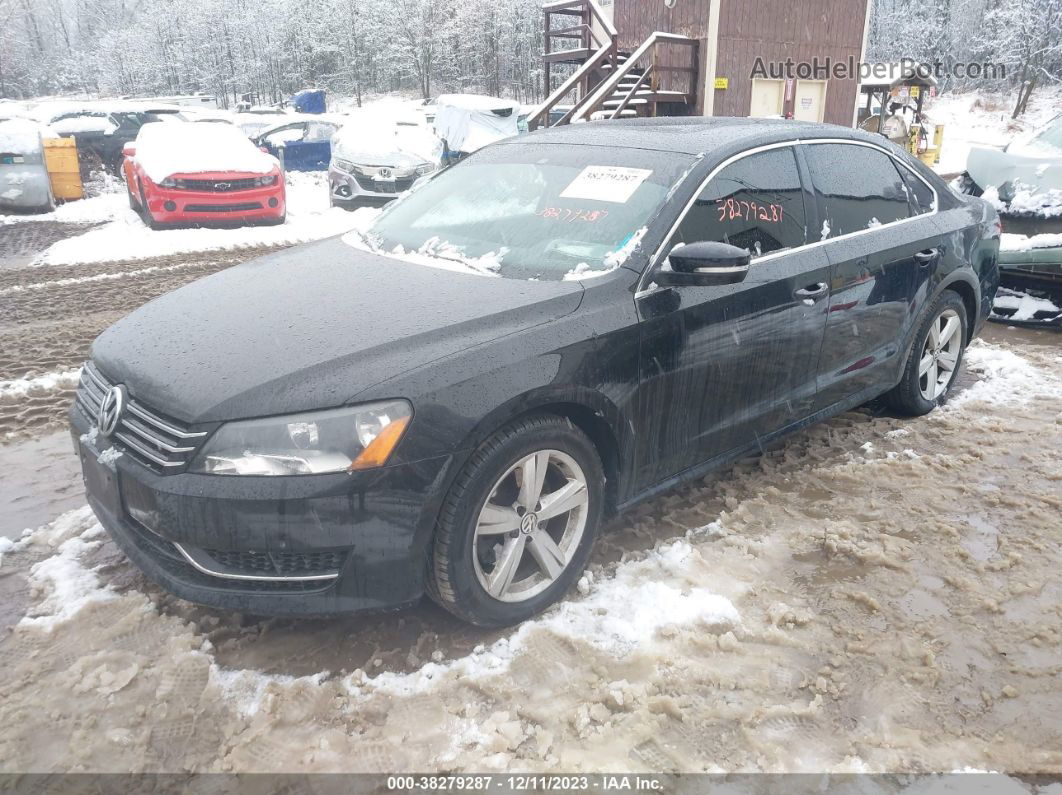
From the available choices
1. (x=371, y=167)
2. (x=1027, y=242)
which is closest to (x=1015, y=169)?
(x=1027, y=242)

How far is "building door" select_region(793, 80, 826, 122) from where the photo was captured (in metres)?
17.4

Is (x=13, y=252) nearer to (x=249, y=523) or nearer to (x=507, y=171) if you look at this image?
(x=507, y=171)

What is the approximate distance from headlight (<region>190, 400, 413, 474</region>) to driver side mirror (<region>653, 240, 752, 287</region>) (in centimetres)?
121

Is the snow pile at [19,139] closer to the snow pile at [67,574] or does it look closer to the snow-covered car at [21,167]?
the snow-covered car at [21,167]

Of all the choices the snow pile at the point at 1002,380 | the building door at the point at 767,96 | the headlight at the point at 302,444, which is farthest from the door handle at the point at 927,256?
the building door at the point at 767,96

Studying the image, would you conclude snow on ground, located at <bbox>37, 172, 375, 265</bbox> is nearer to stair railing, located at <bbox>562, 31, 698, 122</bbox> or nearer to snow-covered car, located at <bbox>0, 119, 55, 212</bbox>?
snow-covered car, located at <bbox>0, 119, 55, 212</bbox>

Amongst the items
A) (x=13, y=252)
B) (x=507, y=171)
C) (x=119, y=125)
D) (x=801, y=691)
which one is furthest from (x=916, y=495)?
(x=119, y=125)

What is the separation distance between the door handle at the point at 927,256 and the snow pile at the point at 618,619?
2100 millimetres

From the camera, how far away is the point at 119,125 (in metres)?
17.2

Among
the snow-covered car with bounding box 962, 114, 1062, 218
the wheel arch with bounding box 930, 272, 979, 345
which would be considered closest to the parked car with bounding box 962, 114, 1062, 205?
the snow-covered car with bounding box 962, 114, 1062, 218

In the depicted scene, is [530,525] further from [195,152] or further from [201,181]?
[195,152]

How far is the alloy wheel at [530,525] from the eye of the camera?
2.51 meters

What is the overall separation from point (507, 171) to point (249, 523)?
2.05m

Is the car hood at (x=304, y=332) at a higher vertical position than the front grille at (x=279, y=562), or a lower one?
higher
